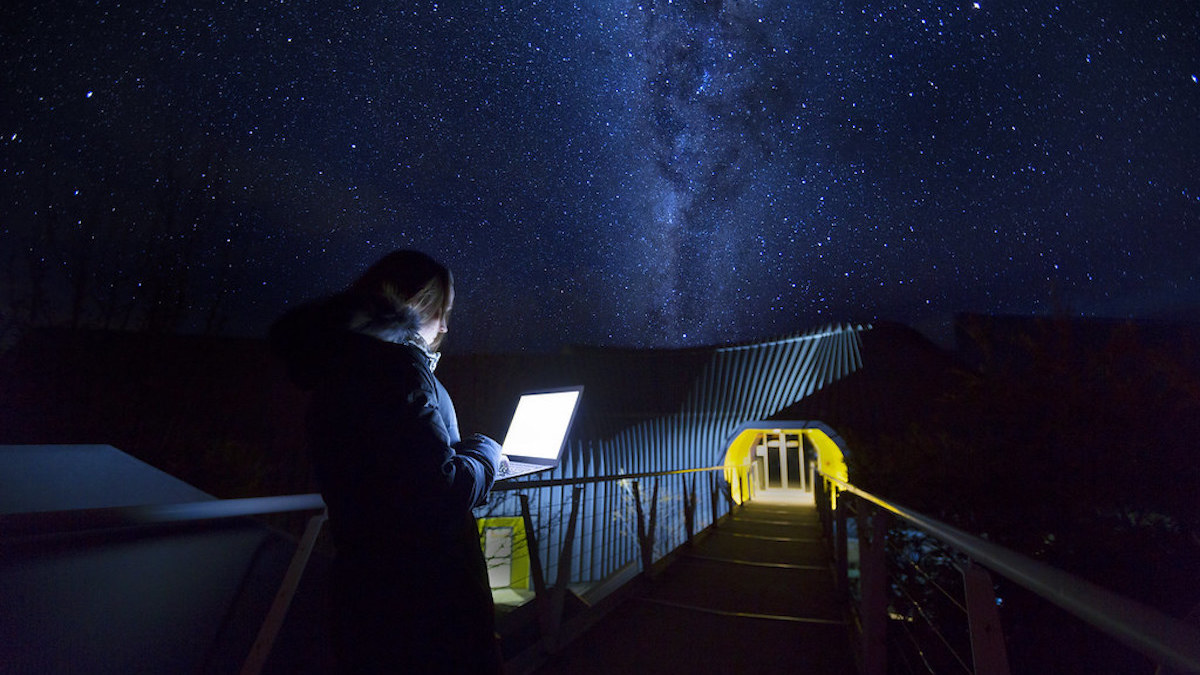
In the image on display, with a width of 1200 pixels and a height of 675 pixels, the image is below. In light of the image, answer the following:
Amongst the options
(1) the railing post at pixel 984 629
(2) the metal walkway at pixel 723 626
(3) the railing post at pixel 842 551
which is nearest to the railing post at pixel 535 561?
(2) the metal walkway at pixel 723 626

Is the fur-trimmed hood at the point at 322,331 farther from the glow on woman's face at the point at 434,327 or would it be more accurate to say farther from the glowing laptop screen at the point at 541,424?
the glowing laptop screen at the point at 541,424

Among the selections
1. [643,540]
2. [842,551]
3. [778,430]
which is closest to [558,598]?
[643,540]

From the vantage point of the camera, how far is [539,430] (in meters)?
1.77

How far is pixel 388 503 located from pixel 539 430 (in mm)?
776

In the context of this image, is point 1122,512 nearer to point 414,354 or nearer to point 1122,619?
point 1122,619

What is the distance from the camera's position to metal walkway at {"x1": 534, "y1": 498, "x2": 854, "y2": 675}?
269 cm

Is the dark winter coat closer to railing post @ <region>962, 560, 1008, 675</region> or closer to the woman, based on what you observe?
the woman

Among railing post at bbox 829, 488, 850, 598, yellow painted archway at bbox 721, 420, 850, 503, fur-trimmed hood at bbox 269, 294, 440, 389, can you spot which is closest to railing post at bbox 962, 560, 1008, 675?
fur-trimmed hood at bbox 269, 294, 440, 389

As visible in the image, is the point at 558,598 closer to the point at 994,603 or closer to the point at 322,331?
the point at 994,603

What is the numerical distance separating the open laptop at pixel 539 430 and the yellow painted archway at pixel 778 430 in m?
14.3

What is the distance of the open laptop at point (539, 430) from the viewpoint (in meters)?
1.57

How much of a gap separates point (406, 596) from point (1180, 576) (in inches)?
294

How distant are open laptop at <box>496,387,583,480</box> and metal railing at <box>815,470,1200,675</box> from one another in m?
1.01

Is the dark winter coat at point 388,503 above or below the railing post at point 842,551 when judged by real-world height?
above
